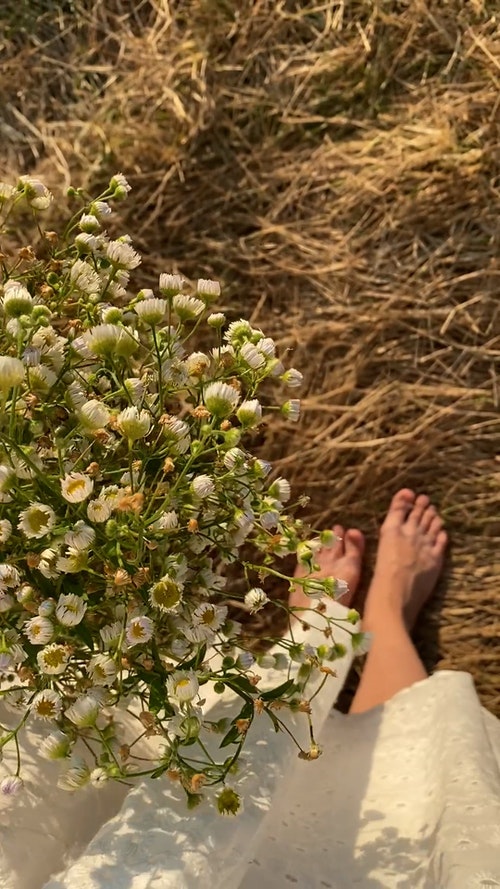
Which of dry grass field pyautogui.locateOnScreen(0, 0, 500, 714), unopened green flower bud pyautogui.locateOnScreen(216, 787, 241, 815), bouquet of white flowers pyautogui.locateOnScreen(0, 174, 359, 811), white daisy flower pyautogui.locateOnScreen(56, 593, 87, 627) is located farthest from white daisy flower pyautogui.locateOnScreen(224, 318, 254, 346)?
dry grass field pyautogui.locateOnScreen(0, 0, 500, 714)

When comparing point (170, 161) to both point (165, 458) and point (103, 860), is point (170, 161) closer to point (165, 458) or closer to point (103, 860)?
point (165, 458)

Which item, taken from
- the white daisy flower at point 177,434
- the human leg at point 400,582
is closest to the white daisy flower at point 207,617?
the white daisy flower at point 177,434

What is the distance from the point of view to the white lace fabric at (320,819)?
609mm

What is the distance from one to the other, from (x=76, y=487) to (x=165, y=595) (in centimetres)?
9

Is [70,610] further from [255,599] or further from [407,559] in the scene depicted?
[407,559]

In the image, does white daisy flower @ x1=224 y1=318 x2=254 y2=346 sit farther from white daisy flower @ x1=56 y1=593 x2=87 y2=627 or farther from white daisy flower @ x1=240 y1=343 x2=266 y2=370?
white daisy flower @ x1=56 y1=593 x2=87 y2=627

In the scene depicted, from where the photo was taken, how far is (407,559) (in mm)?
1110

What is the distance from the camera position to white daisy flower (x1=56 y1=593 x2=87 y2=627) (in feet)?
1.61

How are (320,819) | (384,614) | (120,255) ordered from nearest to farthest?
(120,255) → (320,819) → (384,614)

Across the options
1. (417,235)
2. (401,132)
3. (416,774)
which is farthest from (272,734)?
(401,132)

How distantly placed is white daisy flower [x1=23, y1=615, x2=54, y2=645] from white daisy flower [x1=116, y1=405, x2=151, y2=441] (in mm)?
127

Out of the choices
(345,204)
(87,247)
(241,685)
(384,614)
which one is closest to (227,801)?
(241,685)

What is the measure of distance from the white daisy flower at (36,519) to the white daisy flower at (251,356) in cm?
16

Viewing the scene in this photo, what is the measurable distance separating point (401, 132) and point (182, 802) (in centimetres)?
92
